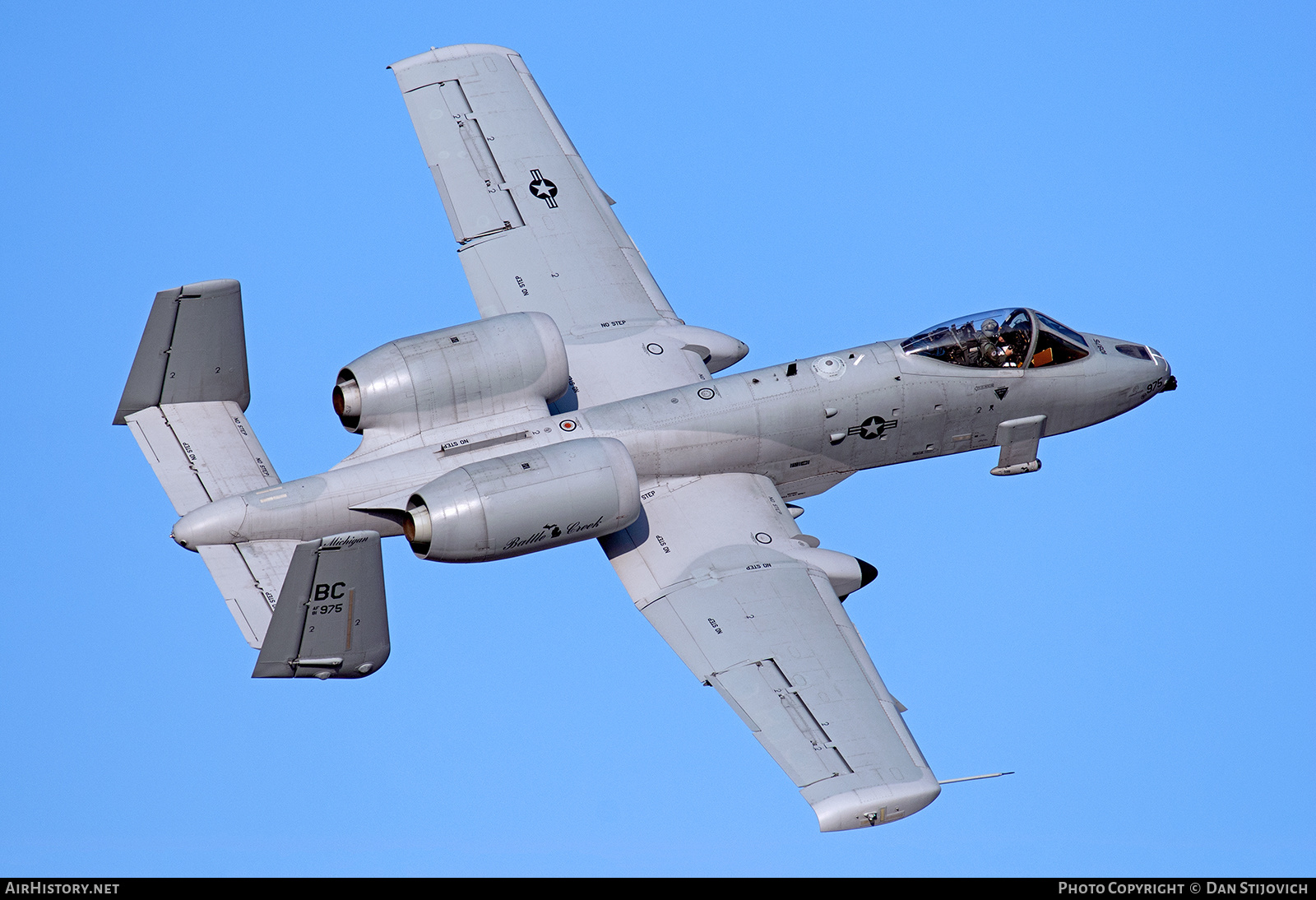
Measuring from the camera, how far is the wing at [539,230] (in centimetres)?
2578

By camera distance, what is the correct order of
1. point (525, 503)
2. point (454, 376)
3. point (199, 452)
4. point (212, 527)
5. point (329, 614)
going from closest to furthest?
1. point (329, 614)
2. point (525, 503)
3. point (212, 527)
4. point (199, 452)
5. point (454, 376)

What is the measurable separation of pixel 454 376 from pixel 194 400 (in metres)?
3.29

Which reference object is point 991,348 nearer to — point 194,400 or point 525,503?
point 525,503

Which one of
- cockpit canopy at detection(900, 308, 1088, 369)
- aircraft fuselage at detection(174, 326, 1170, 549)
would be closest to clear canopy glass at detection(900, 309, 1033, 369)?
cockpit canopy at detection(900, 308, 1088, 369)

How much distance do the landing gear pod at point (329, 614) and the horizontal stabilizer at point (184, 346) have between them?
10.7 ft

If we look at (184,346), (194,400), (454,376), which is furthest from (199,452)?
(454,376)

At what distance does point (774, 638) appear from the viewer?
2262cm

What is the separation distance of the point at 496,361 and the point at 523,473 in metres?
1.89

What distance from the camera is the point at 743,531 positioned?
78.3ft

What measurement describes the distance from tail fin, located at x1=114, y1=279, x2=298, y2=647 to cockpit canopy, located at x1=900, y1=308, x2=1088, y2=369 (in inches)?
344

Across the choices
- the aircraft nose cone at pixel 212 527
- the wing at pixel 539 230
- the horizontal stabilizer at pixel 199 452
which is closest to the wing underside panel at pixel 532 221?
the wing at pixel 539 230

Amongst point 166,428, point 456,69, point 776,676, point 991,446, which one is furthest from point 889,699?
point 456,69

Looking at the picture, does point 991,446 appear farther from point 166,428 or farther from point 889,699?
point 166,428

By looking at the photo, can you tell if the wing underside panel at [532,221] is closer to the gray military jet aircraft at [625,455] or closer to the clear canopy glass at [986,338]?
the gray military jet aircraft at [625,455]
